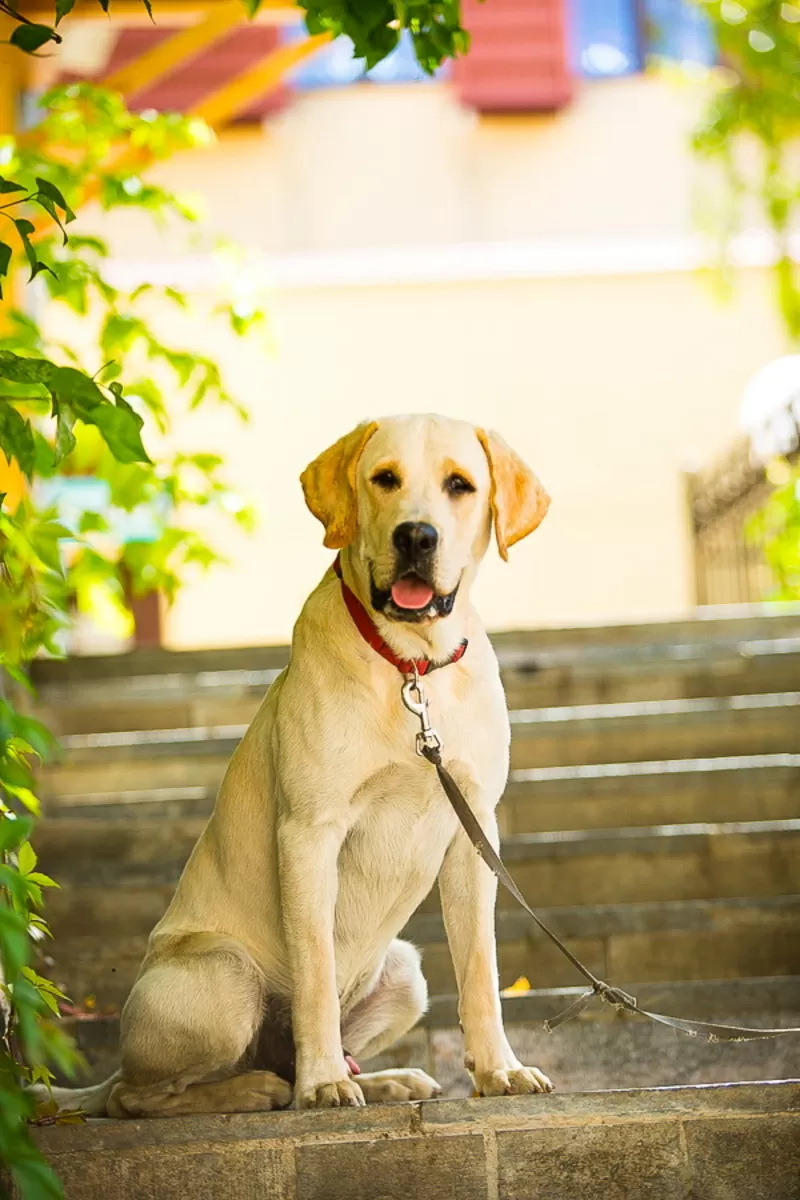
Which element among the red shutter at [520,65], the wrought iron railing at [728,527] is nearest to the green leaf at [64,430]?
the wrought iron railing at [728,527]

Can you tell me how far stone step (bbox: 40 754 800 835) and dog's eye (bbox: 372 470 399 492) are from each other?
2519 mm

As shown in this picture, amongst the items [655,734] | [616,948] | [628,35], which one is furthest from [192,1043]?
[628,35]

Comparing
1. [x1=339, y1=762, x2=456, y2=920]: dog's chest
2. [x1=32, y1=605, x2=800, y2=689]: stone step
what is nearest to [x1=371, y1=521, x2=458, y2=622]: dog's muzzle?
[x1=339, y1=762, x2=456, y2=920]: dog's chest

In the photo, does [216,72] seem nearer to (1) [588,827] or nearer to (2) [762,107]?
(2) [762,107]

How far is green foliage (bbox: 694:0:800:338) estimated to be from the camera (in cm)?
948

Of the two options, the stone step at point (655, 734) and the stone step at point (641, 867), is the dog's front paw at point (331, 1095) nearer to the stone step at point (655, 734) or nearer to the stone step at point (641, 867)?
the stone step at point (641, 867)

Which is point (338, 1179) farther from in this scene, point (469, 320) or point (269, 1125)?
point (469, 320)

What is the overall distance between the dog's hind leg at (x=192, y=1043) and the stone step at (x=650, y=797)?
2.44m

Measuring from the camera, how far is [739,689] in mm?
6293

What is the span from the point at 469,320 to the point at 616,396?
1.54 m

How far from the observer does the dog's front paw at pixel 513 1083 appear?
8.89ft

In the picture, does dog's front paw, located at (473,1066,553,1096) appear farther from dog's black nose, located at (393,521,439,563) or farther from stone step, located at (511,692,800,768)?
stone step, located at (511,692,800,768)

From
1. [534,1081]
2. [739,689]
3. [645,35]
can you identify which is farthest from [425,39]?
[645,35]

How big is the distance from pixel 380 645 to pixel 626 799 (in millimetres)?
2643
